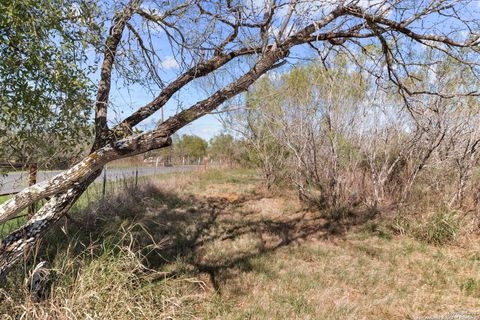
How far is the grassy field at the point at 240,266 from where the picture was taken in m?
3.09

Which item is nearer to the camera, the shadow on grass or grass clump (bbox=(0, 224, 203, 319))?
grass clump (bbox=(0, 224, 203, 319))

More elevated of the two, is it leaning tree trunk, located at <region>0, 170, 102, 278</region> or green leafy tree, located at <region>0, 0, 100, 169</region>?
green leafy tree, located at <region>0, 0, 100, 169</region>

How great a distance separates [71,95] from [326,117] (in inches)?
229

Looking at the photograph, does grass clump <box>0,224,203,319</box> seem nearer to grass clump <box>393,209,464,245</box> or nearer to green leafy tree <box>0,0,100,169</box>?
green leafy tree <box>0,0,100,169</box>

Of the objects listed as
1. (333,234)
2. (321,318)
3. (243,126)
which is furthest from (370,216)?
(243,126)

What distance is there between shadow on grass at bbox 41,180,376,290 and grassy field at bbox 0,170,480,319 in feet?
0.08

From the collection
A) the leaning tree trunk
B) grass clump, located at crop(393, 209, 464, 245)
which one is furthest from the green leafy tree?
grass clump, located at crop(393, 209, 464, 245)

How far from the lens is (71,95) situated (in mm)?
2852

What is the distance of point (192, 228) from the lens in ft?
21.2

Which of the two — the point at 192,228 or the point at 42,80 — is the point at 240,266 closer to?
the point at 192,228

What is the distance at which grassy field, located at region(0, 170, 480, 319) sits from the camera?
3.09 meters

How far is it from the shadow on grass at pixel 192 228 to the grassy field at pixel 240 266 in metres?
0.02

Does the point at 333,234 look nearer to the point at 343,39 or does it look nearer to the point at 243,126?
the point at 343,39

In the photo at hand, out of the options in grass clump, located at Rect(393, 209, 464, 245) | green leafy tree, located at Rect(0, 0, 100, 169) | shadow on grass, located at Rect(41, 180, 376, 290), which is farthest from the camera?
grass clump, located at Rect(393, 209, 464, 245)
